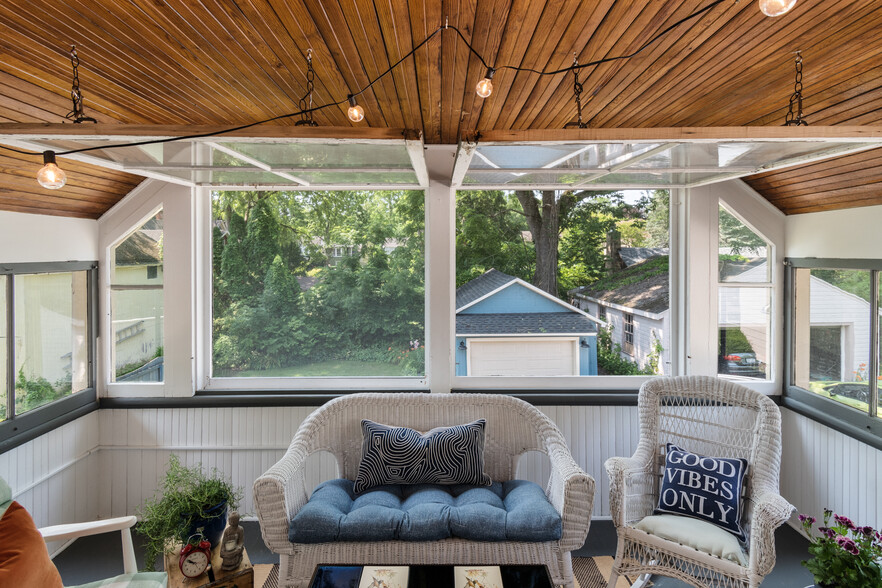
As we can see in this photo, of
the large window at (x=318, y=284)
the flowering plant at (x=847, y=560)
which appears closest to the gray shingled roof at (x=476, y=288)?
the large window at (x=318, y=284)

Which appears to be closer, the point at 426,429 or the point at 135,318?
the point at 426,429

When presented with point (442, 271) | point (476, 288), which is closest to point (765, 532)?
point (476, 288)

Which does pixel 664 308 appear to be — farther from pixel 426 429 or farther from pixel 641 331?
pixel 426 429

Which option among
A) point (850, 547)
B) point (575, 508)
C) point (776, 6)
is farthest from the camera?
point (575, 508)

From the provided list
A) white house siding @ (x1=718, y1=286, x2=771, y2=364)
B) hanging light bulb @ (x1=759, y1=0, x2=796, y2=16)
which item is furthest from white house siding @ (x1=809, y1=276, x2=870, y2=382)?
hanging light bulb @ (x1=759, y1=0, x2=796, y2=16)

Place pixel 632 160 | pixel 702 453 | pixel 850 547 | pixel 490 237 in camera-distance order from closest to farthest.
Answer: pixel 850 547, pixel 632 160, pixel 702 453, pixel 490 237

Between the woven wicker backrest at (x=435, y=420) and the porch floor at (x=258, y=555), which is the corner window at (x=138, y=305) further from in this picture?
the woven wicker backrest at (x=435, y=420)

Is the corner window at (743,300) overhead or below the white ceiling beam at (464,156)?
below

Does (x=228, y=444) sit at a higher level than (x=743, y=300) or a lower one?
lower

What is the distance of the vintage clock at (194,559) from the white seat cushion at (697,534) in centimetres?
197

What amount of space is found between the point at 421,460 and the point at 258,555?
4.06ft

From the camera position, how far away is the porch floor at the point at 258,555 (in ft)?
9.51

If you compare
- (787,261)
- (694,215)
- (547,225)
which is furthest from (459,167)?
(787,261)

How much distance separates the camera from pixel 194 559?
6.76 feet
